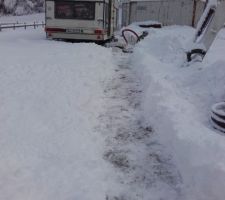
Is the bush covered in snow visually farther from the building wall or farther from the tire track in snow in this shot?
the tire track in snow

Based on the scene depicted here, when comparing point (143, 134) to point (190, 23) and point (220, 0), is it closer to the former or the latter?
point (220, 0)

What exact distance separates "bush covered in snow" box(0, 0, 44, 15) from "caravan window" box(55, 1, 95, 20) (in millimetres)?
51307

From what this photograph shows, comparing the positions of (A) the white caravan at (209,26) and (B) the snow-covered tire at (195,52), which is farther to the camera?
(B) the snow-covered tire at (195,52)

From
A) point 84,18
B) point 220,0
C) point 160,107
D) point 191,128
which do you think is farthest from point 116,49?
point 191,128

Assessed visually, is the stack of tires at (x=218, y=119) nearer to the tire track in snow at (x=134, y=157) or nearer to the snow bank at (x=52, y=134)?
the tire track in snow at (x=134, y=157)

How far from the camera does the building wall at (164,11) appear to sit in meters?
38.3

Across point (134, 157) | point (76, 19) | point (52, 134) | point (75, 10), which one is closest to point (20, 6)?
point (75, 10)

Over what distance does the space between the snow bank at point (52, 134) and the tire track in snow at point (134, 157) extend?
8.3 inches

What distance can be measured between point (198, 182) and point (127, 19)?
132 ft

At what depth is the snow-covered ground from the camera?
5.35 meters

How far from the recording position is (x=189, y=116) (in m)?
7.56

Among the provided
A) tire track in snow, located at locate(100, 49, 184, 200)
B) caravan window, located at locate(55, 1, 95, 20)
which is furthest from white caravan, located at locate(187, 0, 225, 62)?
caravan window, located at locate(55, 1, 95, 20)

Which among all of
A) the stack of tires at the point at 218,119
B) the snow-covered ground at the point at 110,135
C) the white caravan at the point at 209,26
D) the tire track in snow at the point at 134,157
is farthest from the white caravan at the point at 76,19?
the stack of tires at the point at 218,119

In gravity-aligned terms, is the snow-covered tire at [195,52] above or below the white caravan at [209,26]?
below
